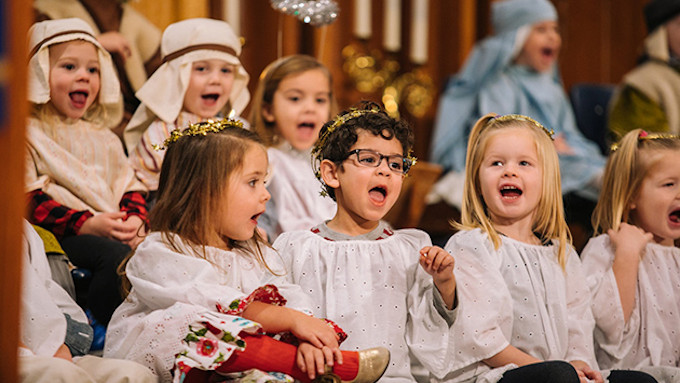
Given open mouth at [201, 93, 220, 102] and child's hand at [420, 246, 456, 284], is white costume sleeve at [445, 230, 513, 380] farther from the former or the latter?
open mouth at [201, 93, 220, 102]

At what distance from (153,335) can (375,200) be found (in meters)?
0.71

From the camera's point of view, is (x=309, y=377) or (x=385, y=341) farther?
(x=385, y=341)

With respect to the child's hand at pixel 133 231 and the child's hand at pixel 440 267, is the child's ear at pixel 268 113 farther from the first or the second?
the child's hand at pixel 440 267

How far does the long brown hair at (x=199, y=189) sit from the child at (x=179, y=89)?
25.6 inches

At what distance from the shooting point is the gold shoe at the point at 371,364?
1919 millimetres

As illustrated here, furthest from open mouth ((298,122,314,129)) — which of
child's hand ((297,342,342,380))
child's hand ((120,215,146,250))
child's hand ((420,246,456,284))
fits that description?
child's hand ((297,342,342,380))

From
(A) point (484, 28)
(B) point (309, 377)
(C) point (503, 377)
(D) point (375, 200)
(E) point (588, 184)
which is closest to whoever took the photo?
(B) point (309, 377)

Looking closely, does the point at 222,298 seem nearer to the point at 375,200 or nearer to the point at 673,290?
the point at 375,200

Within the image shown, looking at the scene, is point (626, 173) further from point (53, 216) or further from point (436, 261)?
point (53, 216)

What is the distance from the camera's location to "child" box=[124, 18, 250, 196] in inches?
113

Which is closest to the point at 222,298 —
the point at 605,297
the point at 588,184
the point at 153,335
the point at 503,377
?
the point at 153,335

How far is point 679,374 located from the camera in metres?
2.32

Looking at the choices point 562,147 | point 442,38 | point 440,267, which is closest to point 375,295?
point 440,267

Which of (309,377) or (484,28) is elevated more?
(484,28)
